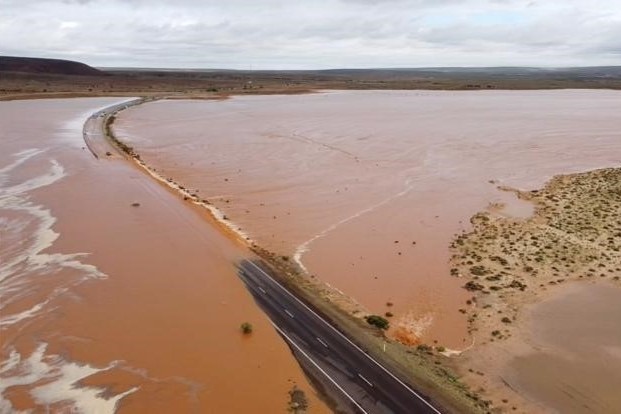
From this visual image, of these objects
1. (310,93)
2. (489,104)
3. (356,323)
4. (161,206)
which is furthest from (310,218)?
(310,93)

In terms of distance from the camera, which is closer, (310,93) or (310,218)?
(310,218)

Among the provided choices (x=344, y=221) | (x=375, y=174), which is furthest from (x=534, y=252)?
(x=375, y=174)

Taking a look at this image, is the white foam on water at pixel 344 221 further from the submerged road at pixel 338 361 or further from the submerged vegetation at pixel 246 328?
the submerged vegetation at pixel 246 328

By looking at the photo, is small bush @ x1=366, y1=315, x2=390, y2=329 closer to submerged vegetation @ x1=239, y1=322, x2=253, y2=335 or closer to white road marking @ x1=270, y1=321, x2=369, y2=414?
white road marking @ x1=270, y1=321, x2=369, y2=414

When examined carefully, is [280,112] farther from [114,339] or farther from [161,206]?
[114,339]

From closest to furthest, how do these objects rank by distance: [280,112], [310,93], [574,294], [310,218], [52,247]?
[574,294] < [52,247] < [310,218] < [280,112] < [310,93]

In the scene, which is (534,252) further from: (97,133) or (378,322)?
(97,133)

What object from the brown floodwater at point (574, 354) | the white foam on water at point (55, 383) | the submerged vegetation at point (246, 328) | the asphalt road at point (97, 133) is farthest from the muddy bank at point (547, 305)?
the asphalt road at point (97, 133)
